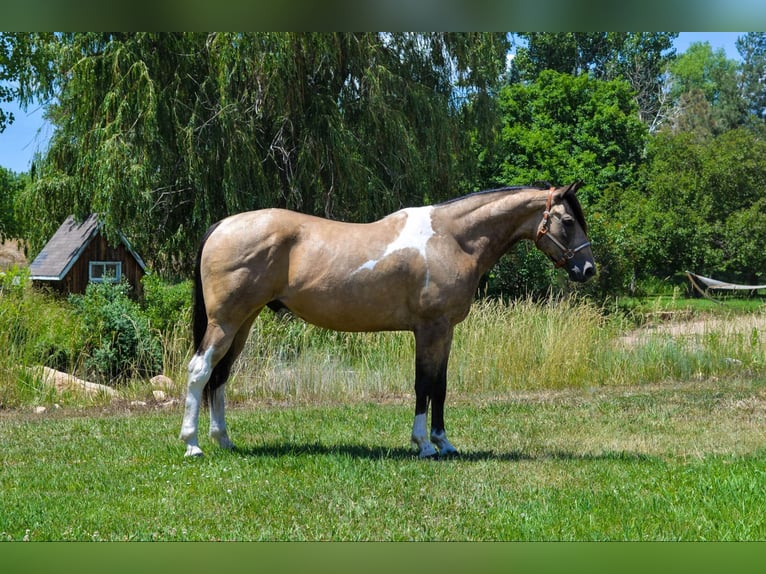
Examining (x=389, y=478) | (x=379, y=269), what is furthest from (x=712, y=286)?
(x=389, y=478)

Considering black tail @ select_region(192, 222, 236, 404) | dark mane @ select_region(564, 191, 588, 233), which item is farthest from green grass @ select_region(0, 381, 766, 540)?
dark mane @ select_region(564, 191, 588, 233)

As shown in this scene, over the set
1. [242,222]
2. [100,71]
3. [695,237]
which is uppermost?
[100,71]

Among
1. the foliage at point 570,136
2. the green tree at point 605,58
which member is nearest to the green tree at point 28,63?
the foliage at point 570,136

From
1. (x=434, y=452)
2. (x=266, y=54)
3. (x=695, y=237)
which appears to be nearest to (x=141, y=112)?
(x=266, y=54)

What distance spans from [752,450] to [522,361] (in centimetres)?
472

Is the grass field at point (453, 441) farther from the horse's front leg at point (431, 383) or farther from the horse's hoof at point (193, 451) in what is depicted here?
the horse's front leg at point (431, 383)

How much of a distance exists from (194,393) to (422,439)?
6.20 ft

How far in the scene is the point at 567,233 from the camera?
6.43 meters

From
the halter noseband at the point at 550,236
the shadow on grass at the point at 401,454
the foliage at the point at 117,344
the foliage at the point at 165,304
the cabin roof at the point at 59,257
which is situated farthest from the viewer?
the cabin roof at the point at 59,257

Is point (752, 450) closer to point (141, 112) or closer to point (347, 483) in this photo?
point (347, 483)

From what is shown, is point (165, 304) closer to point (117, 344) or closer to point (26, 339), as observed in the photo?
point (117, 344)

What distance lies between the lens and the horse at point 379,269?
20.5 feet

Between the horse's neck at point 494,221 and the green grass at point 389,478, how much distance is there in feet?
5.75

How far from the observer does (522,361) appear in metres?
11.3
